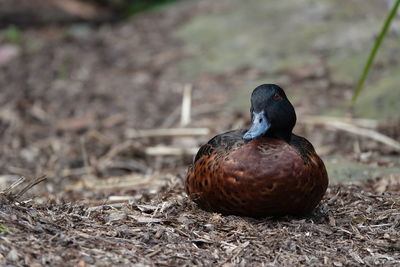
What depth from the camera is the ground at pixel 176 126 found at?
11.7 feet

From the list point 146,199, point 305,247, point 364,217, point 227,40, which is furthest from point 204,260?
point 227,40

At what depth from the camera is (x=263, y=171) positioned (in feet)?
12.5

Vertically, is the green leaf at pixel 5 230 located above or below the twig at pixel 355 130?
above

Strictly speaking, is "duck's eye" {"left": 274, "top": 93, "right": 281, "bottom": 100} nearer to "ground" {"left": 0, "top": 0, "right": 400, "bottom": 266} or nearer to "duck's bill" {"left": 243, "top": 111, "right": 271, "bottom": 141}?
"duck's bill" {"left": 243, "top": 111, "right": 271, "bottom": 141}

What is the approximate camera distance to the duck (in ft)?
12.5

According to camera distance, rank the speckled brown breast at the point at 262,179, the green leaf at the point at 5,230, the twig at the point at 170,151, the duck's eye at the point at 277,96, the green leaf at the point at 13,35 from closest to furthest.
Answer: the green leaf at the point at 5,230 → the speckled brown breast at the point at 262,179 → the duck's eye at the point at 277,96 → the twig at the point at 170,151 → the green leaf at the point at 13,35

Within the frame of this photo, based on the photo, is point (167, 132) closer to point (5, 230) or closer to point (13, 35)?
point (5, 230)

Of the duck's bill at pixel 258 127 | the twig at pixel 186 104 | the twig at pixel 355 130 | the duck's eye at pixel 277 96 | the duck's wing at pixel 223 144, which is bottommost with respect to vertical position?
the twig at pixel 355 130

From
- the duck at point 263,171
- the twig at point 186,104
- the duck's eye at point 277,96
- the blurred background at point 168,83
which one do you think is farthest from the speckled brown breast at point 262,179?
the twig at point 186,104

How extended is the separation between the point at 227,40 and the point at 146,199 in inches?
243

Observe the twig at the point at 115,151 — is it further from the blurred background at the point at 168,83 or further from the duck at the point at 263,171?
the duck at the point at 263,171

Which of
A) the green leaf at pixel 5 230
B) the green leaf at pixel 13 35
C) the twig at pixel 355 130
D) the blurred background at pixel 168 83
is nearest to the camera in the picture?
the green leaf at pixel 5 230

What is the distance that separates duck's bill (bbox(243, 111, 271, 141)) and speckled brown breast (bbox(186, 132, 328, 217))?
5 centimetres

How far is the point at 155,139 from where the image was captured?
7.82 meters
